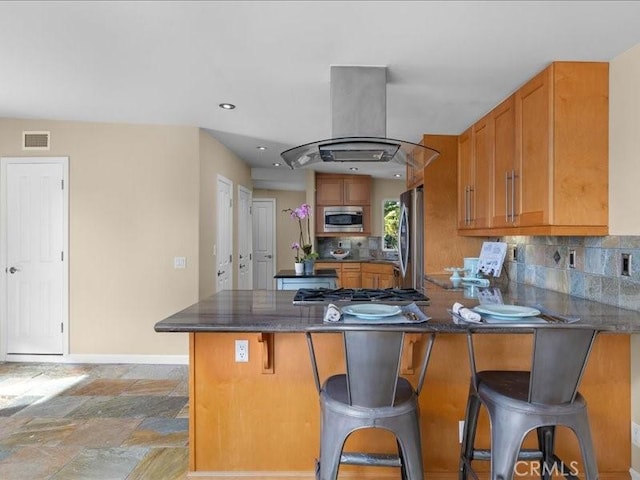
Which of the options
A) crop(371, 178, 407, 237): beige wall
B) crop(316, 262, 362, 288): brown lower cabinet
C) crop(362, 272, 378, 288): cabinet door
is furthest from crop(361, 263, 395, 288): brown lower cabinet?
crop(371, 178, 407, 237): beige wall

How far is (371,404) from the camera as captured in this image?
141 centimetres

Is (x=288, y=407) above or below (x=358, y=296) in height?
below

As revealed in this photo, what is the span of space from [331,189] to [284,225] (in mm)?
1555

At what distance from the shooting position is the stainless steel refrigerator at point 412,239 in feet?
12.8

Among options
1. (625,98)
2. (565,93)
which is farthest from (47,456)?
(625,98)

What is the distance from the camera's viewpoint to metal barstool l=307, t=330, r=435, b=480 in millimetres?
1343

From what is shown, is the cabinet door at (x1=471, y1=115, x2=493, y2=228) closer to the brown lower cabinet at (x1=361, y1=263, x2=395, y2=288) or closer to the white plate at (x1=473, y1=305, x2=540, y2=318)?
the white plate at (x1=473, y1=305, x2=540, y2=318)

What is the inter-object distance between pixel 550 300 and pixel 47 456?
2983 mm

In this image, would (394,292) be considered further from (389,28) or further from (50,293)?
(50,293)

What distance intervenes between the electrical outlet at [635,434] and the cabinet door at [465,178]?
5.92 feet

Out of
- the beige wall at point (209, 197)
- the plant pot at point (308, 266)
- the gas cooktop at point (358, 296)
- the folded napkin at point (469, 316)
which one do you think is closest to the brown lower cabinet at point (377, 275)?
the plant pot at point (308, 266)

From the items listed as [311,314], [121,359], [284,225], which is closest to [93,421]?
[121,359]

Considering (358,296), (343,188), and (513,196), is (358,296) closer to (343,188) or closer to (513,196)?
(513,196)

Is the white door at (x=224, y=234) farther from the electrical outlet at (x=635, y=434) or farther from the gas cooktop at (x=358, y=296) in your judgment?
the electrical outlet at (x=635, y=434)
